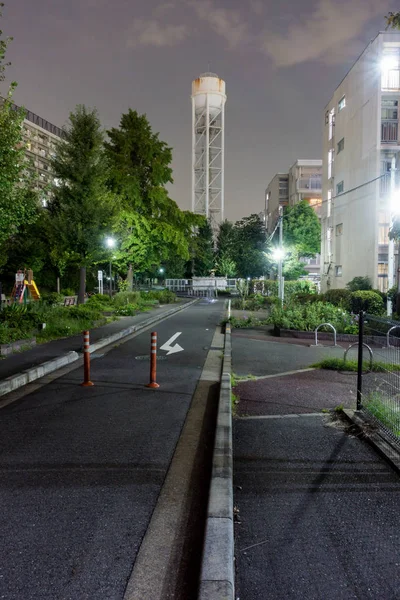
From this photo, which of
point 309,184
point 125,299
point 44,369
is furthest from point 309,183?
point 44,369

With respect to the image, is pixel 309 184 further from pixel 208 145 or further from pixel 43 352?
pixel 43 352

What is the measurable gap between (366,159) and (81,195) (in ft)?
61.2

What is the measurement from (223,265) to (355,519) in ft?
210

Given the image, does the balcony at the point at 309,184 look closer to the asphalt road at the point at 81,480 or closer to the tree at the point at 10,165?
the tree at the point at 10,165

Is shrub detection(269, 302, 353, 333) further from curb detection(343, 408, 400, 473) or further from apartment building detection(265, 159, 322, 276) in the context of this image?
apartment building detection(265, 159, 322, 276)

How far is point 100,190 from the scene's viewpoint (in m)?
22.1

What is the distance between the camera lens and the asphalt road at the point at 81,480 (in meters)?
2.80

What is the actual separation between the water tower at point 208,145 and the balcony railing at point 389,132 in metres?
47.3

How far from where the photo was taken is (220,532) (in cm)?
315

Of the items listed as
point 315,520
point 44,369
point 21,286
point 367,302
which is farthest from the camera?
point 21,286

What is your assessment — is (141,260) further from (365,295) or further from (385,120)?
(385,120)

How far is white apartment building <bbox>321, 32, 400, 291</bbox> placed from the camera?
1042 inches

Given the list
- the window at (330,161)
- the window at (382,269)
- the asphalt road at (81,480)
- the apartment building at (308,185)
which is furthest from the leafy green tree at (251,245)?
the asphalt road at (81,480)

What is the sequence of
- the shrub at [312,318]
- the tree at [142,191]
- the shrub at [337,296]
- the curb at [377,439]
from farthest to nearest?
the tree at [142,191], the shrub at [337,296], the shrub at [312,318], the curb at [377,439]
